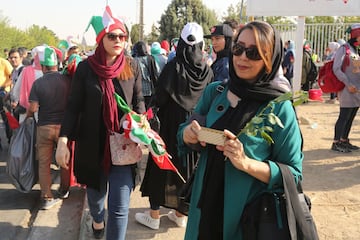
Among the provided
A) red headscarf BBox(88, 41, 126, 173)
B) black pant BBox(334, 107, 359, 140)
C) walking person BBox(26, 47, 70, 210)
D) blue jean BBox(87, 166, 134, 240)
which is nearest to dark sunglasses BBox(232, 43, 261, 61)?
red headscarf BBox(88, 41, 126, 173)

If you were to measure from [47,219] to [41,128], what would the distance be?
3.29 ft

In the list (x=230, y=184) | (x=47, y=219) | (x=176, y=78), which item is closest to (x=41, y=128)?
(x=47, y=219)

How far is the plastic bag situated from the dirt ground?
10.7ft

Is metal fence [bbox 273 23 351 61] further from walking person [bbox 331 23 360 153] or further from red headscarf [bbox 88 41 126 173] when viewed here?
red headscarf [bbox 88 41 126 173]

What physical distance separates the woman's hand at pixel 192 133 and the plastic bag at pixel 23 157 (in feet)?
11.2

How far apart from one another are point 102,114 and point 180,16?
4439cm

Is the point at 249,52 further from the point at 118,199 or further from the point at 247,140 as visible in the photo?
the point at 118,199

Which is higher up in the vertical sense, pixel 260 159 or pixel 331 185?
pixel 260 159

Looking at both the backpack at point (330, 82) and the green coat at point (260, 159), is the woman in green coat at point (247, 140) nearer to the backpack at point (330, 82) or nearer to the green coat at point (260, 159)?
the green coat at point (260, 159)

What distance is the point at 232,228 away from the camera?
186cm

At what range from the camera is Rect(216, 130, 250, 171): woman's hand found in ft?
5.50

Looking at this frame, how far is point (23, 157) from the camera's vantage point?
4.83 m

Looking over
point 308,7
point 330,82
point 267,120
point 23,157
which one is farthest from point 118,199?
point 308,7

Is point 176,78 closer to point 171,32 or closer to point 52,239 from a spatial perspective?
point 52,239
